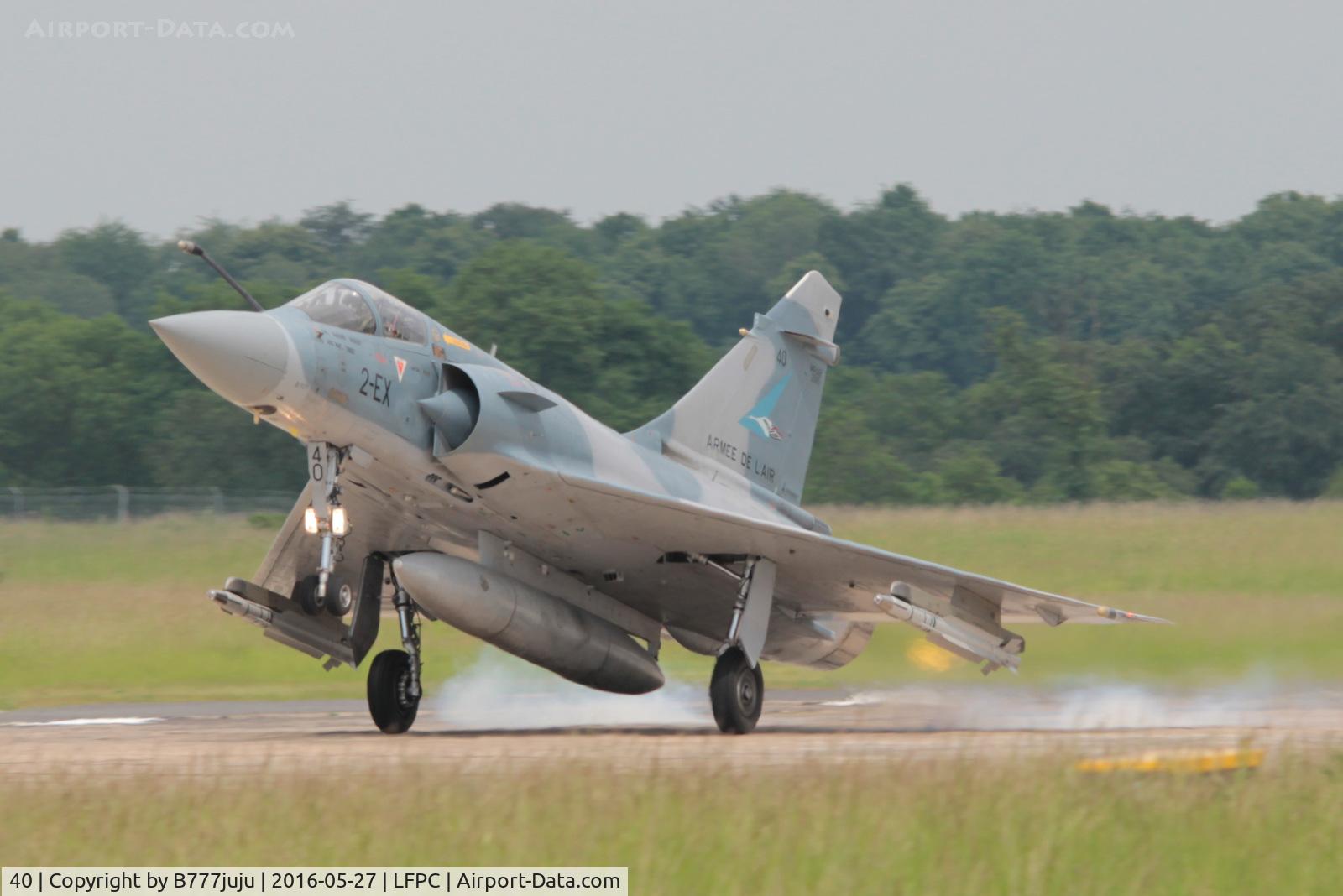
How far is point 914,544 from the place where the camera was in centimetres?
2648

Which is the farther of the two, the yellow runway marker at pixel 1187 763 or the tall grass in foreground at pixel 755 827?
the yellow runway marker at pixel 1187 763

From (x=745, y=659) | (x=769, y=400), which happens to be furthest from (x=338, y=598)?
(x=769, y=400)

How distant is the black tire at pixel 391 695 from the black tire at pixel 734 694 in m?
2.49

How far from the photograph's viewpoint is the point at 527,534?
43.1 feet

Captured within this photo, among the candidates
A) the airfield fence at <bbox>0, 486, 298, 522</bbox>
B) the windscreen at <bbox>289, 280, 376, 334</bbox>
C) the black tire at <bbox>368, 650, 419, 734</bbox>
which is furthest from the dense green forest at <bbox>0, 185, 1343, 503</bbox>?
the windscreen at <bbox>289, 280, 376, 334</bbox>

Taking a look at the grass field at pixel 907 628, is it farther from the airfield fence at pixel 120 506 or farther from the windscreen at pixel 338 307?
the windscreen at pixel 338 307

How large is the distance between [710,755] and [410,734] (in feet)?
14.1

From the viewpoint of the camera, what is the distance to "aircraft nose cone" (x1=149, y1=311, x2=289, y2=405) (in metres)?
11.0

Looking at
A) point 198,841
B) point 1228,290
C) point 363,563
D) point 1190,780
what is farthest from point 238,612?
point 1228,290

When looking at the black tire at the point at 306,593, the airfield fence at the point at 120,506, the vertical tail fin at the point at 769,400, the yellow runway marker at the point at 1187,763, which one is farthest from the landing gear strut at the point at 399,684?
the airfield fence at the point at 120,506

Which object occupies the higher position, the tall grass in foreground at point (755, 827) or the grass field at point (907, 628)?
the tall grass in foreground at point (755, 827)

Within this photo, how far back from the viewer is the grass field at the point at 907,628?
1855cm
